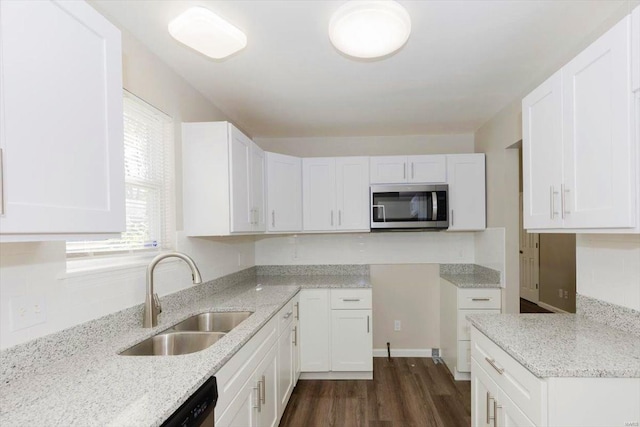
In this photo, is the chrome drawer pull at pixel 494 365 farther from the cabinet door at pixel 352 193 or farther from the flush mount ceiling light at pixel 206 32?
the flush mount ceiling light at pixel 206 32

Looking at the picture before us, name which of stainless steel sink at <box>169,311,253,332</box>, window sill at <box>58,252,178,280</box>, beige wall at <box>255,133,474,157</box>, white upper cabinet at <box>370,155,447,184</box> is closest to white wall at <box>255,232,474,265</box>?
white upper cabinet at <box>370,155,447,184</box>

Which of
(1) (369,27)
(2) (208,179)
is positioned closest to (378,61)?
(1) (369,27)

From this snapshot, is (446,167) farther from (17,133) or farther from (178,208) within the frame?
(17,133)

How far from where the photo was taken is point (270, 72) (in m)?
2.18

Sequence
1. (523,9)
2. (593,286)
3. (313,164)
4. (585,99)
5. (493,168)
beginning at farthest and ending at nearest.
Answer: (313,164) < (493,168) < (593,286) < (523,9) < (585,99)

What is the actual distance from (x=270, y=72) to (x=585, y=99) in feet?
5.60

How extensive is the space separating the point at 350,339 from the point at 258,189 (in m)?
1.60

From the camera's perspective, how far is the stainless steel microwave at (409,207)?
3189 mm

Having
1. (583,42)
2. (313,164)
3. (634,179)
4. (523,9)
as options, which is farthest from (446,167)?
(634,179)

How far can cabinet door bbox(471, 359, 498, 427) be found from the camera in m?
1.59

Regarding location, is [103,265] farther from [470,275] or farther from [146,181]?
[470,275]

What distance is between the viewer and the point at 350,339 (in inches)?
120

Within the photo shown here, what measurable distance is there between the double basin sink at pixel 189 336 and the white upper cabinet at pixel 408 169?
1.95 m

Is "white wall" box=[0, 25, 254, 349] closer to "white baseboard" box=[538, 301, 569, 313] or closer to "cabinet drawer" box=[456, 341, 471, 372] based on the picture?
"cabinet drawer" box=[456, 341, 471, 372]
